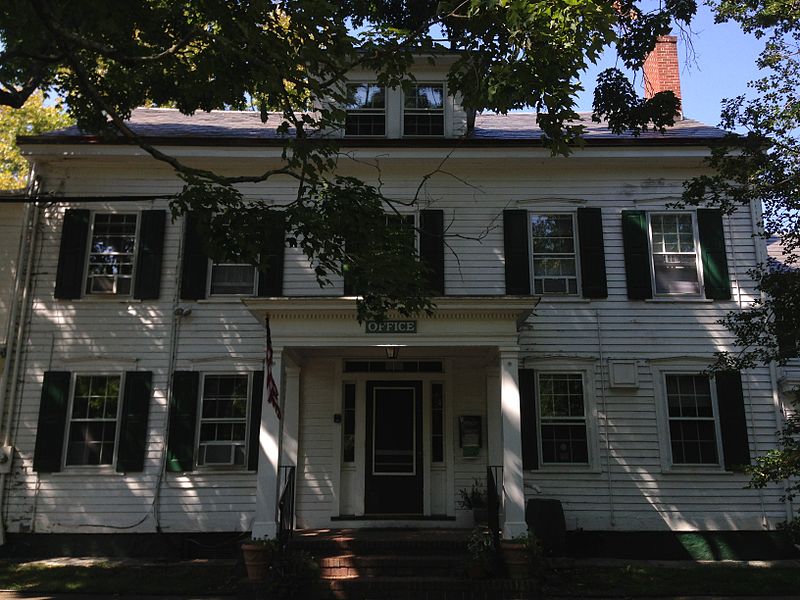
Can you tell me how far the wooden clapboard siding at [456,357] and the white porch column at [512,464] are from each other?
6.17 feet

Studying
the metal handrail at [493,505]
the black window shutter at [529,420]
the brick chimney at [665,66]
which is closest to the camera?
the metal handrail at [493,505]

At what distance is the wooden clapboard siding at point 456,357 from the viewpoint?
434 inches

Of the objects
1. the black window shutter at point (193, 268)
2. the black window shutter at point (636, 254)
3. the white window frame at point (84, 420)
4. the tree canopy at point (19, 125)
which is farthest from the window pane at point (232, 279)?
the tree canopy at point (19, 125)

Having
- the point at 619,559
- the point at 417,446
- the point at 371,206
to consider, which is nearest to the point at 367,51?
the point at 371,206

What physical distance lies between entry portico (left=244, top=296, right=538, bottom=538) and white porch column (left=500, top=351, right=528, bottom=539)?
0.38 metres

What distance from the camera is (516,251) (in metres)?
11.9

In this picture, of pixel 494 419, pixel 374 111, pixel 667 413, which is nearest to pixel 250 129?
pixel 374 111

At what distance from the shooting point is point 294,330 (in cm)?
997

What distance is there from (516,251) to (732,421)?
462cm

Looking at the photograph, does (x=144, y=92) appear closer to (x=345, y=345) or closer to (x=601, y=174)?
(x=345, y=345)

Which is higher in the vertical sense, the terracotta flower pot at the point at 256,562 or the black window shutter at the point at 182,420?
the black window shutter at the point at 182,420

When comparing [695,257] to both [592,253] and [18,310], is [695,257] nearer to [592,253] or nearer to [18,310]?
[592,253]

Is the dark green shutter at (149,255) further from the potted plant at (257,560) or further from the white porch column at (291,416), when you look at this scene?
the potted plant at (257,560)

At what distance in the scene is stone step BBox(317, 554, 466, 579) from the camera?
29.3 feet
